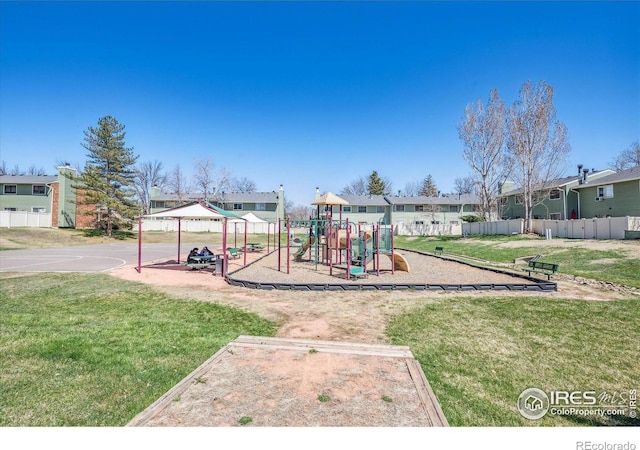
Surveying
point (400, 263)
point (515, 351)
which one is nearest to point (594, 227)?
point (400, 263)

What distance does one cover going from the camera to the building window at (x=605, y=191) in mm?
31759

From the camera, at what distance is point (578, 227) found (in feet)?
83.5

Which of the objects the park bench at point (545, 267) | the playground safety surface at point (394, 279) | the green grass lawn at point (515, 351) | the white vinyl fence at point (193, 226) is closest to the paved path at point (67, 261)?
the playground safety surface at point (394, 279)

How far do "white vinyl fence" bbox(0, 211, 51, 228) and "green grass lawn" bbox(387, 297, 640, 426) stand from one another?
48.2 metres

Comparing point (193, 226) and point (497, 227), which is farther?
point (193, 226)

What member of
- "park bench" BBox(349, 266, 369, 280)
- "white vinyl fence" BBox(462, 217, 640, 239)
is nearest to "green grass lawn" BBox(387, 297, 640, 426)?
"park bench" BBox(349, 266, 369, 280)

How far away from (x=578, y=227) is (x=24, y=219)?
58.8 m

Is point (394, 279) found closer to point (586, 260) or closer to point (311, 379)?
point (311, 379)

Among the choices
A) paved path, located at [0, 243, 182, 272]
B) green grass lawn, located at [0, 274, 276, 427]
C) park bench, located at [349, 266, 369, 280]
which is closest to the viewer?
green grass lawn, located at [0, 274, 276, 427]

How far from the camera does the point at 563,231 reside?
27.1 m

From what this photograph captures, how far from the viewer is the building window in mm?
31759

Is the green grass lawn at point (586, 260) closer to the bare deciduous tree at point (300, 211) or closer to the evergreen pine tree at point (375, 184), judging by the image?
the evergreen pine tree at point (375, 184)

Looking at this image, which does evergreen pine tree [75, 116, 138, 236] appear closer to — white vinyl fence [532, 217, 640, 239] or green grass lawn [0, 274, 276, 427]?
green grass lawn [0, 274, 276, 427]
